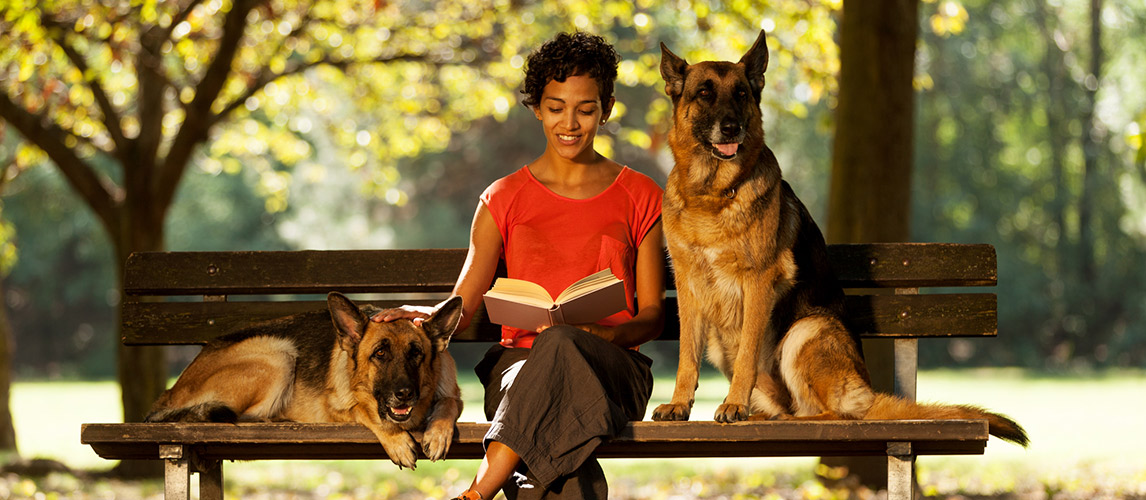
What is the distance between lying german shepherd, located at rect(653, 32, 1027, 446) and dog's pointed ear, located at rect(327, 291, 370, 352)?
3.95 feet

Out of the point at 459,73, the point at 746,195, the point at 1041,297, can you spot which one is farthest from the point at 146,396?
the point at 1041,297

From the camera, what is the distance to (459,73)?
39.9 feet

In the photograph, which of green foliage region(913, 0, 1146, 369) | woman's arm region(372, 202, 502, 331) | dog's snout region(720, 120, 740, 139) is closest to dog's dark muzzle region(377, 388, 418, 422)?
woman's arm region(372, 202, 502, 331)

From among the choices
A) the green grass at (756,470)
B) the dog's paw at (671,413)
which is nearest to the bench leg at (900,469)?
the dog's paw at (671,413)

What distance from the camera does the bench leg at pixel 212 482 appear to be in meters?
4.33

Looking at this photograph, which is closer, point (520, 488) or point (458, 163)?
point (520, 488)

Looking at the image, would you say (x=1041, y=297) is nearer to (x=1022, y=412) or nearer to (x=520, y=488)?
(x=1022, y=412)

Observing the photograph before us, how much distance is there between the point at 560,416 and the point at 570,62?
1465 mm

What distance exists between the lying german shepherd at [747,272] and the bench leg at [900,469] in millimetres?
136

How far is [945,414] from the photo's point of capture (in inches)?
153

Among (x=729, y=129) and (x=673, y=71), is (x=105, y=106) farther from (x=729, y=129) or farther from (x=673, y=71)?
(x=729, y=129)

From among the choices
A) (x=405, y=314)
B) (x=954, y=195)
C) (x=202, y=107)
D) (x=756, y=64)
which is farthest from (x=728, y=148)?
(x=954, y=195)

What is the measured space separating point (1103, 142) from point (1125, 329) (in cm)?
606

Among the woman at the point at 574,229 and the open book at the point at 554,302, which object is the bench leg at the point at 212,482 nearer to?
the woman at the point at 574,229
